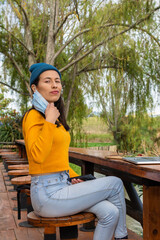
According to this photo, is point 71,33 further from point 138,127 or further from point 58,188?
point 58,188

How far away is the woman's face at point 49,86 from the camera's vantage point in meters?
1.86

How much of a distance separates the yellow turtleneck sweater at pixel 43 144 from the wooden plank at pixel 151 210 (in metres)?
0.46

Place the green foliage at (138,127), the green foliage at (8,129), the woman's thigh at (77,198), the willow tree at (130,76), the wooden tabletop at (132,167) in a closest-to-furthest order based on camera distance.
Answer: the wooden tabletop at (132,167) < the woman's thigh at (77,198) < the willow tree at (130,76) < the green foliage at (138,127) < the green foliage at (8,129)

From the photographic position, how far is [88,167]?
2.97m

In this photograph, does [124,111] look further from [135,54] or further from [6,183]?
[6,183]

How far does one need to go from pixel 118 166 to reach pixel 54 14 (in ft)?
19.0

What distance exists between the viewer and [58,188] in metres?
1.65

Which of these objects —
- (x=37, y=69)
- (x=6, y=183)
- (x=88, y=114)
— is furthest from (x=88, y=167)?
(x=88, y=114)

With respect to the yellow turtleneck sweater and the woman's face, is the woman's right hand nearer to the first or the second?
the yellow turtleneck sweater

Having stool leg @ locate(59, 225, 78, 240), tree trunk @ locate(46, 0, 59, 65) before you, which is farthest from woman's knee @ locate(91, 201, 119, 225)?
tree trunk @ locate(46, 0, 59, 65)

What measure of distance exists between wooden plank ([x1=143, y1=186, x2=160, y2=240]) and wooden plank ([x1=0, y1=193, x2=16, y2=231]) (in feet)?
5.12

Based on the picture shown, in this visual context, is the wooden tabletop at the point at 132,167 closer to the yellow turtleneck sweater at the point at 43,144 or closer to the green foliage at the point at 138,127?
the yellow turtleneck sweater at the point at 43,144

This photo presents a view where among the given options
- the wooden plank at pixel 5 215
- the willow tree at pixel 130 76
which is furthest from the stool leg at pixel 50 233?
the willow tree at pixel 130 76

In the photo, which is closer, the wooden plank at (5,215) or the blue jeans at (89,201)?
the blue jeans at (89,201)
